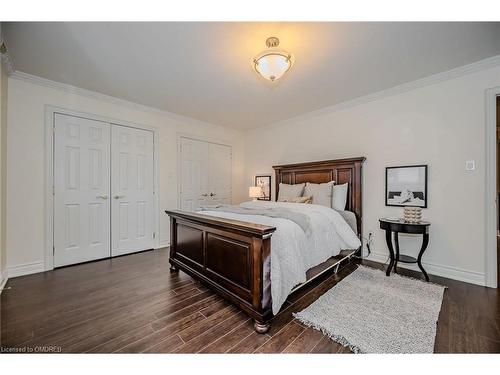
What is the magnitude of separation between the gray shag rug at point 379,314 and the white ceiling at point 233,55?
2.47m

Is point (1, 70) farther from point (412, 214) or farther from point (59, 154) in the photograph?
point (412, 214)

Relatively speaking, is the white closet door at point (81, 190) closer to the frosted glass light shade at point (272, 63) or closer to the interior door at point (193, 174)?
the interior door at point (193, 174)

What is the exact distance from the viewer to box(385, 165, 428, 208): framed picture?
2.89m

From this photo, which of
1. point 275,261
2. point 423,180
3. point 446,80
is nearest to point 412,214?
point 423,180

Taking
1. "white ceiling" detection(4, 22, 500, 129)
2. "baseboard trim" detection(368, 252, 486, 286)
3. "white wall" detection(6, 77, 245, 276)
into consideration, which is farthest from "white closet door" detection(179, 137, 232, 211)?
"baseboard trim" detection(368, 252, 486, 286)

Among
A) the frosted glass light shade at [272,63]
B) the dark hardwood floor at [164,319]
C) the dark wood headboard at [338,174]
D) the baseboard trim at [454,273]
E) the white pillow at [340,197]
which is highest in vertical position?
the frosted glass light shade at [272,63]

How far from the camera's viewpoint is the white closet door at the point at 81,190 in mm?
3043

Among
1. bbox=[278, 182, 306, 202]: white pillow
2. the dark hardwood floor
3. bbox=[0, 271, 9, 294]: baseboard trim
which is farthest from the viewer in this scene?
bbox=[278, 182, 306, 202]: white pillow

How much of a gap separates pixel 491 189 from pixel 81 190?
5.23 meters

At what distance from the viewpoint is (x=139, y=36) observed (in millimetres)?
2020

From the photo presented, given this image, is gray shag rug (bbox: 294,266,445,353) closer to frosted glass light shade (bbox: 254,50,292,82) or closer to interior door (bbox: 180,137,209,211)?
frosted glass light shade (bbox: 254,50,292,82)

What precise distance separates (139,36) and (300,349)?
9.46 feet

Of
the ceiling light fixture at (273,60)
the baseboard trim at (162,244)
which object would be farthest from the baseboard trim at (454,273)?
the baseboard trim at (162,244)

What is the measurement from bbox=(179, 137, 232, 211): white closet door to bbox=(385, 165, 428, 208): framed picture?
3265 mm
